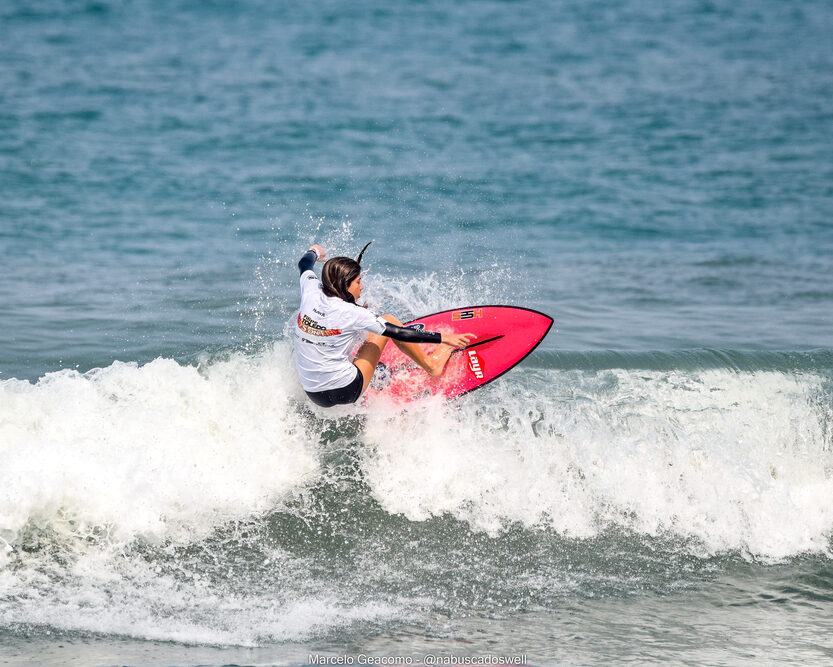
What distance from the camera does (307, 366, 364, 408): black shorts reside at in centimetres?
683

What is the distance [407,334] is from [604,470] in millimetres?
A: 2234

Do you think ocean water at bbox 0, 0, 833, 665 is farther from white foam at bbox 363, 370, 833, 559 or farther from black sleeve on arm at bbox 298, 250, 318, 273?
black sleeve on arm at bbox 298, 250, 318, 273

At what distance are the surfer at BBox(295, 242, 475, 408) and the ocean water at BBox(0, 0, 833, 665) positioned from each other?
0.61 m

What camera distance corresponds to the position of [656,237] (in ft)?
55.6

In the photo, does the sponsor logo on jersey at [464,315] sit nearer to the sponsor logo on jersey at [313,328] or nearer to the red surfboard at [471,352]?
the red surfboard at [471,352]

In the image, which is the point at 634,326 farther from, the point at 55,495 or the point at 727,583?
the point at 55,495

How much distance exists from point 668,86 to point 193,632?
1036 inches

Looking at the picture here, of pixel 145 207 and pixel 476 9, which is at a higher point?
pixel 476 9

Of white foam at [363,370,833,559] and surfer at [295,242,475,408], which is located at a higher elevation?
surfer at [295,242,475,408]

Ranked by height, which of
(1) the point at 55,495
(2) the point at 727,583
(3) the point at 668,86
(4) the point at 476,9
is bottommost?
(2) the point at 727,583

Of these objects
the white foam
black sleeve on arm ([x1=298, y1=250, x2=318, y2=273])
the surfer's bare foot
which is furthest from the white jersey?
the white foam

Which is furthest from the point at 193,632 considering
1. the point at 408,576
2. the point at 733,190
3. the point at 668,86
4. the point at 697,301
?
the point at 668,86

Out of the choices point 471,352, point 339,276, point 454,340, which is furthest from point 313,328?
point 471,352

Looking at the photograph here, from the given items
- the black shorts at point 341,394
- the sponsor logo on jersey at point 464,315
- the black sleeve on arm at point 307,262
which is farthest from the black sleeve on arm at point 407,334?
the sponsor logo on jersey at point 464,315
